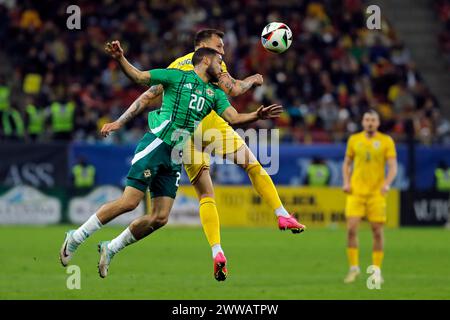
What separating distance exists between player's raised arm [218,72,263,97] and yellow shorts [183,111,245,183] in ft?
2.05

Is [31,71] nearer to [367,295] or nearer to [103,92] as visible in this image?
[103,92]

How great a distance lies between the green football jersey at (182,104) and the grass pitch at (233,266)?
2.10 m

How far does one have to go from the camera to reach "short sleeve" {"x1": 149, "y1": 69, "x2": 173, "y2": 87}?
1166 centimetres

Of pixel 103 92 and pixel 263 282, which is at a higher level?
pixel 103 92

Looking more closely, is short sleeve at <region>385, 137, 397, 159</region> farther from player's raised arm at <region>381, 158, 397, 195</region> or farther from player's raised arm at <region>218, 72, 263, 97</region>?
player's raised arm at <region>218, 72, 263, 97</region>

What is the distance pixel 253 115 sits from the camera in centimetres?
1121

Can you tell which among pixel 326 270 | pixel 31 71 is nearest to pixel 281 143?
pixel 31 71

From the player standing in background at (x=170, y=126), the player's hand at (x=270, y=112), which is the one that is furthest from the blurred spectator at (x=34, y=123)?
the player's hand at (x=270, y=112)

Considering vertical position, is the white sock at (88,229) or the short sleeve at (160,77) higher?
the short sleeve at (160,77)

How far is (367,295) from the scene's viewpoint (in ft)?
43.2

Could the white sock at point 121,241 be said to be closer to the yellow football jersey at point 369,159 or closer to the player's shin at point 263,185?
the player's shin at point 263,185

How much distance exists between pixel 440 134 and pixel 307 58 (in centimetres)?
483

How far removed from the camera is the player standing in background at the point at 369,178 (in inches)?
614

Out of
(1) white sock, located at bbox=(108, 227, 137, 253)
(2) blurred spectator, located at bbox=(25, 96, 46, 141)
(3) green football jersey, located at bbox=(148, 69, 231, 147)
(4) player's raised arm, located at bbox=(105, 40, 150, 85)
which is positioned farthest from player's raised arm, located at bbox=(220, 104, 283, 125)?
(2) blurred spectator, located at bbox=(25, 96, 46, 141)
